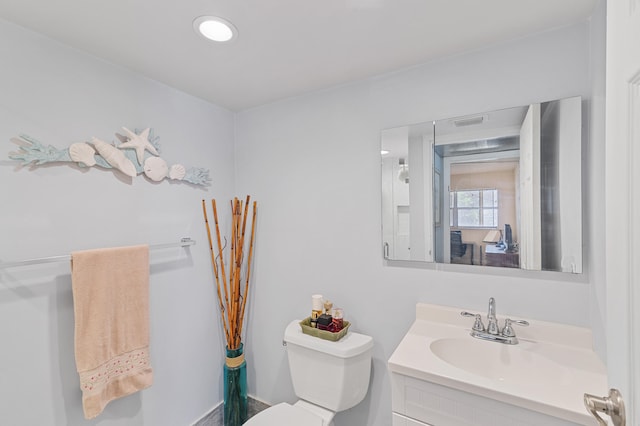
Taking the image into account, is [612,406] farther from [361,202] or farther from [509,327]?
[361,202]

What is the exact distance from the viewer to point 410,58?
1466 millimetres

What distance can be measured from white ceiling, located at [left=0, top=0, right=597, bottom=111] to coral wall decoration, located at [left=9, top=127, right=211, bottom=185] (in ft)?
1.25

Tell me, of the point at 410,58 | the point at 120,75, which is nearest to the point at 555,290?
the point at 410,58

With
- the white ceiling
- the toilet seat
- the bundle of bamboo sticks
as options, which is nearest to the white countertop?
the toilet seat

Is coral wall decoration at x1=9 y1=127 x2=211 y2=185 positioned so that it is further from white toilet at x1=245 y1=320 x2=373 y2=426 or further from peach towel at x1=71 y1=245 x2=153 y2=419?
white toilet at x1=245 y1=320 x2=373 y2=426

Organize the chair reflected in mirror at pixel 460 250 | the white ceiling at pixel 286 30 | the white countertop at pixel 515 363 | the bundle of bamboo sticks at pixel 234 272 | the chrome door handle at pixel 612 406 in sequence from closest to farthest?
the chrome door handle at pixel 612 406 < the white countertop at pixel 515 363 < the white ceiling at pixel 286 30 < the chair reflected in mirror at pixel 460 250 < the bundle of bamboo sticks at pixel 234 272

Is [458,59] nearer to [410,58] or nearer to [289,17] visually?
[410,58]

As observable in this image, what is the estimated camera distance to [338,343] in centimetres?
152

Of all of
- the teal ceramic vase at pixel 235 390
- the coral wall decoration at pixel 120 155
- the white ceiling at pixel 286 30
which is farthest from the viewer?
the teal ceramic vase at pixel 235 390

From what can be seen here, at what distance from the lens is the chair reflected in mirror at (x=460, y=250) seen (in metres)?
1.41

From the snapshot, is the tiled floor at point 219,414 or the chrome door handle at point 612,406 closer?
the chrome door handle at point 612,406

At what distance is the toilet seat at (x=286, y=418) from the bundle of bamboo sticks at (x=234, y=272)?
0.51 m

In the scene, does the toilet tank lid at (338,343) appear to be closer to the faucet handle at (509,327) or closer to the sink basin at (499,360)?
the sink basin at (499,360)

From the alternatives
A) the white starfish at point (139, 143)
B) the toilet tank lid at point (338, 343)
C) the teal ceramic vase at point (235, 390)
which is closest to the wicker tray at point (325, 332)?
the toilet tank lid at point (338, 343)
